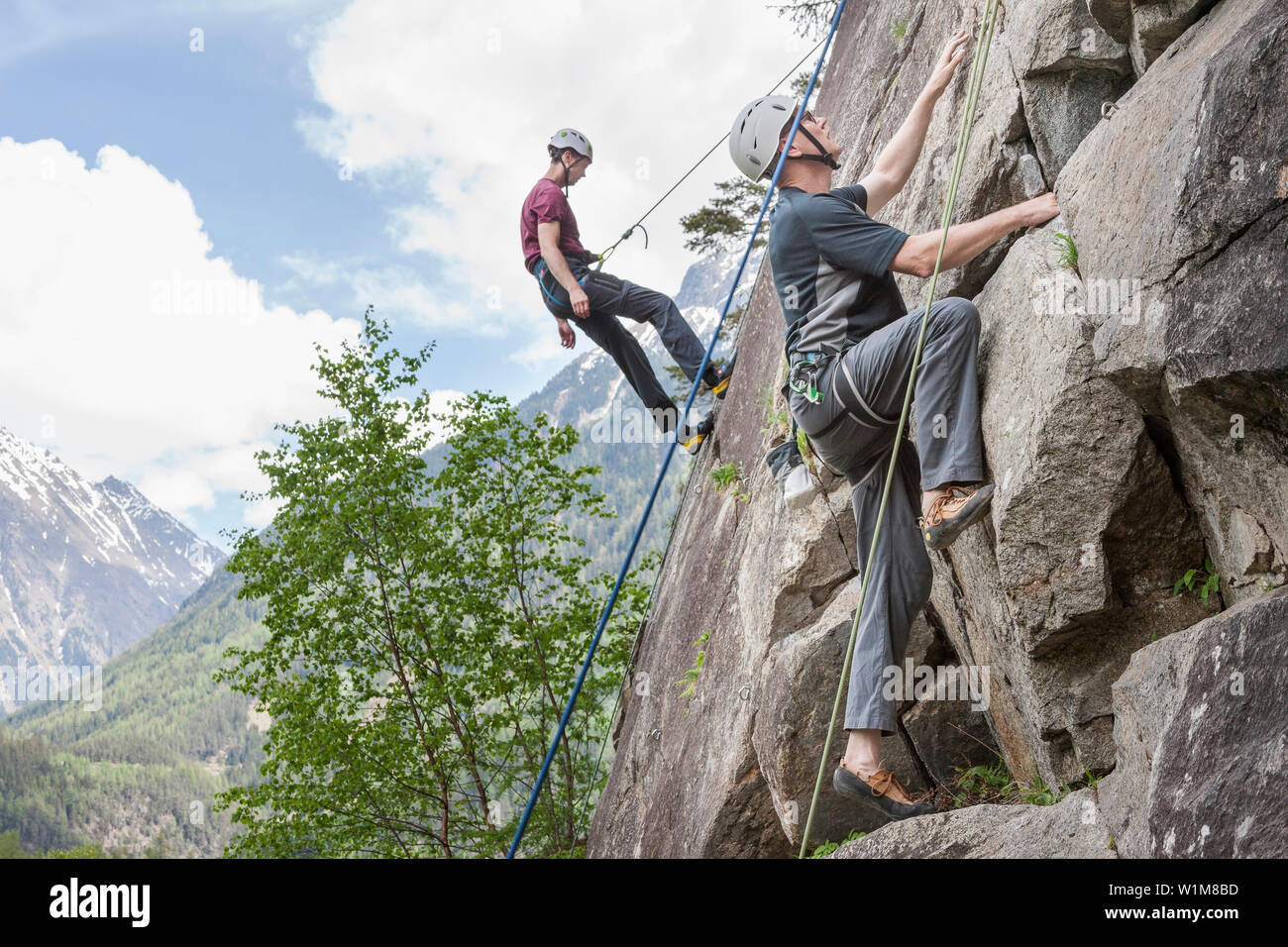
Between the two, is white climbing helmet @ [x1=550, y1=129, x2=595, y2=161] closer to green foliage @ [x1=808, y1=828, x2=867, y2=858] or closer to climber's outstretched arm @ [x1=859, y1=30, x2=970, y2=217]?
climber's outstretched arm @ [x1=859, y1=30, x2=970, y2=217]

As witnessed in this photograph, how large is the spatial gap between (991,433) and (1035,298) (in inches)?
26.0

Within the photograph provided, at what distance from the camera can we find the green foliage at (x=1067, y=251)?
4562mm

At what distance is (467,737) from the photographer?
69.3 ft

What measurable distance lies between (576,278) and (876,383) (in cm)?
545

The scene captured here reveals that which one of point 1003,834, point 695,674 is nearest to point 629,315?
point 695,674

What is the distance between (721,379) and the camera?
34.0 feet

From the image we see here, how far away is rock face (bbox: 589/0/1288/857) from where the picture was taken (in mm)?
3494

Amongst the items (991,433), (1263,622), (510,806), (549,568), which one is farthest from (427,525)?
(1263,622)

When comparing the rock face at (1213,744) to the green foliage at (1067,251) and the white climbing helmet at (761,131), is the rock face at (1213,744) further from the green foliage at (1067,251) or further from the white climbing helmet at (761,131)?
the white climbing helmet at (761,131)

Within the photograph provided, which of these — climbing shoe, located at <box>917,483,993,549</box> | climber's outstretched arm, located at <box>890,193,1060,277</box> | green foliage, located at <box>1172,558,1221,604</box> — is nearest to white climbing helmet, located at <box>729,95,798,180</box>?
climber's outstretched arm, located at <box>890,193,1060,277</box>

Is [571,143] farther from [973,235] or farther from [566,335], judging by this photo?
[973,235]

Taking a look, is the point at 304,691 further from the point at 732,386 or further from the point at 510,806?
the point at 732,386
